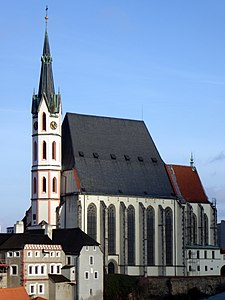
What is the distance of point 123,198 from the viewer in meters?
124

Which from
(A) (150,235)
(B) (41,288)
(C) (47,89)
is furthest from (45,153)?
(B) (41,288)

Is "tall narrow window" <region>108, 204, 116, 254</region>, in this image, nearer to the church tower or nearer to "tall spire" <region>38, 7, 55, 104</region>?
the church tower

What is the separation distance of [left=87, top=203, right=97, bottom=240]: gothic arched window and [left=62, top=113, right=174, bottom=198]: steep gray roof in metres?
2.31

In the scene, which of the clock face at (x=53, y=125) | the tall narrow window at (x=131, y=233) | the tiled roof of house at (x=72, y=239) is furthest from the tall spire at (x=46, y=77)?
the tiled roof of house at (x=72, y=239)

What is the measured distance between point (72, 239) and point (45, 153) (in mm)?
17752

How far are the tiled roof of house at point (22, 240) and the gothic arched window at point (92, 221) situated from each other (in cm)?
1255

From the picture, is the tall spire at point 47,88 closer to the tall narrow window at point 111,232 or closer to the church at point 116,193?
the church at point 116,193

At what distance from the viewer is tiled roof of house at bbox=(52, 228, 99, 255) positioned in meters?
106

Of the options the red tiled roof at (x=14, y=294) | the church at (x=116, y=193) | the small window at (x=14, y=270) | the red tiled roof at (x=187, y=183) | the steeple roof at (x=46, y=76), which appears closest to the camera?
the red tiled roof at (x=14, y=294)

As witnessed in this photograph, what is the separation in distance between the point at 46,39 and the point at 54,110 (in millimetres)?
10756

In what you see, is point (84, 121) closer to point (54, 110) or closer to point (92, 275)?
point (54, 110)

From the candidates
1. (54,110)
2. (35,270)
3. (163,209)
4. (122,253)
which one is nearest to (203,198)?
(163,209)

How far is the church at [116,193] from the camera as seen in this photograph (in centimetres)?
12088

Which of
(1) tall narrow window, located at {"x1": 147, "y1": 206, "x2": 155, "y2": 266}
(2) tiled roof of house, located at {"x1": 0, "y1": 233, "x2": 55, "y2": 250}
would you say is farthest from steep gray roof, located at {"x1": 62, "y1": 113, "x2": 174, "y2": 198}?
(2) tiled roof of house, located at {"x1": 0, "y1": 233, "x2": 55, "y2": 250}
